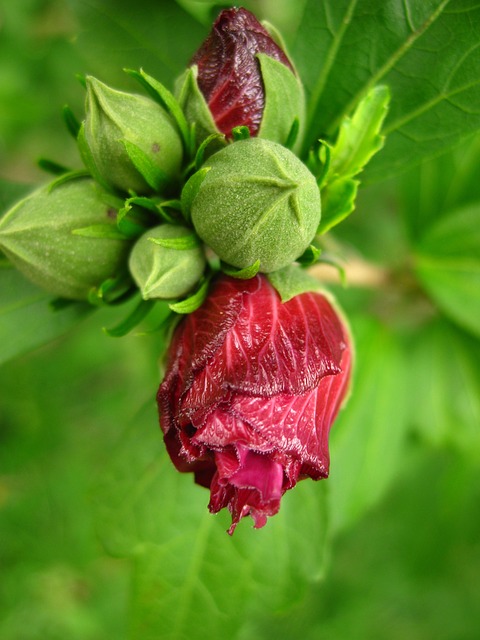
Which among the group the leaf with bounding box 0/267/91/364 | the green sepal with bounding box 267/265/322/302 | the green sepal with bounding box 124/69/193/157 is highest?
the green sepal with bounding box 124/69/193/157

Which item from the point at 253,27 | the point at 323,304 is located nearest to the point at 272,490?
the point at 323,304

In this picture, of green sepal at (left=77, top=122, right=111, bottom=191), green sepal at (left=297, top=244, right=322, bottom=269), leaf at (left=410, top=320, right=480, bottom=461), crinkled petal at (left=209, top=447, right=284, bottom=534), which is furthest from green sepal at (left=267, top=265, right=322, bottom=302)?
leaf at (left=410, top=320, right=480, bottom=461)

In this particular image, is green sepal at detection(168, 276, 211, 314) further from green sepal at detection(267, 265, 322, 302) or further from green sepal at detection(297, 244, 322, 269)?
green sepal at detection(297, 244, 322, 269)

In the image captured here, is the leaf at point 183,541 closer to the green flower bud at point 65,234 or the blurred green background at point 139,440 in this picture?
the blurred green background at point 139,440

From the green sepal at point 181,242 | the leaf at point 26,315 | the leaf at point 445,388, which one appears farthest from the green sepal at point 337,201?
the leaf at point 445,388

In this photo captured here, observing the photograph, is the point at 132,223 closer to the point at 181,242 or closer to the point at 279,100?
the point at 181,242

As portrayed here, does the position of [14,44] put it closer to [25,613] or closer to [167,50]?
[167,50]
